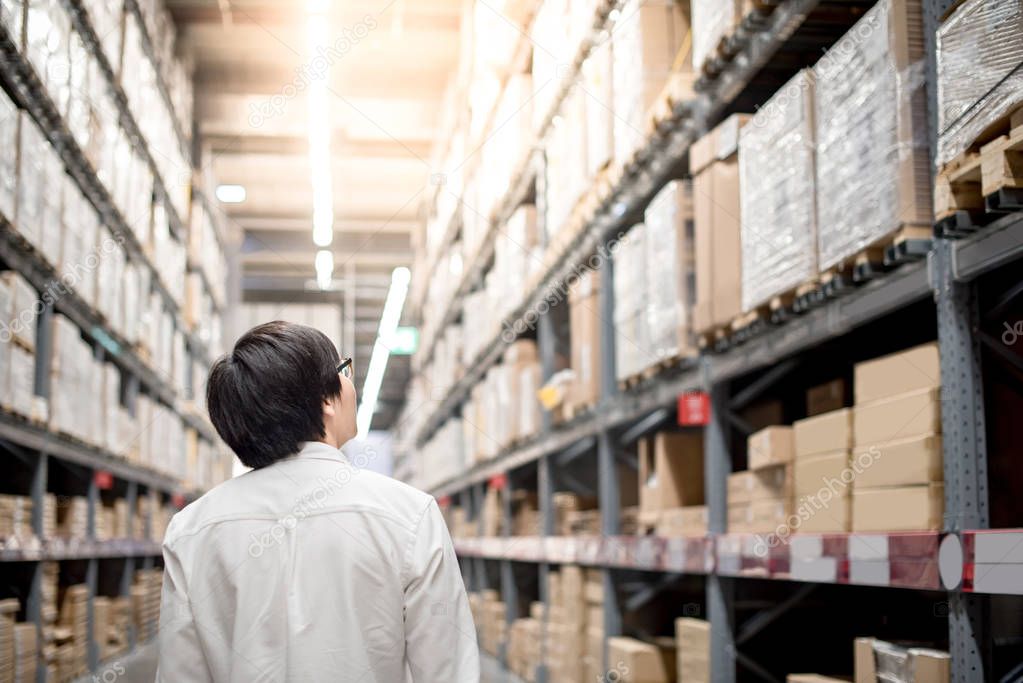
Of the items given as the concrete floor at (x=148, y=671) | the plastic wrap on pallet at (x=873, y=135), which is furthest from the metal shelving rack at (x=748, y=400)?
the concrete floor at (x=148, y=671)

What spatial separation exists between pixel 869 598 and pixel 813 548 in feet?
6.79

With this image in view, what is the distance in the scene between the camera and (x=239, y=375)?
2344 millimetres

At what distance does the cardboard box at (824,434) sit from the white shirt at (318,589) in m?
2.06

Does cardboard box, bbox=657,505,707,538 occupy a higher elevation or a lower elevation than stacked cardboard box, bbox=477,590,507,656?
higher

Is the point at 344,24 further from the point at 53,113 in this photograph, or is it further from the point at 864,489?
the point at 864,489

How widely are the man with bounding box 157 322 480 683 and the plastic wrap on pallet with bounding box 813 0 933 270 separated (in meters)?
1.90

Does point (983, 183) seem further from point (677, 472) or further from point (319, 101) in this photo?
point (319, 101)

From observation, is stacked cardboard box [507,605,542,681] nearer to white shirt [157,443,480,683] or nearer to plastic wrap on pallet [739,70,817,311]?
plastic wrap on pallet [739,70,817,311]

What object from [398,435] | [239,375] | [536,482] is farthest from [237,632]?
[398,435]

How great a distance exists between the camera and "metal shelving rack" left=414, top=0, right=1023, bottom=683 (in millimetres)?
3080

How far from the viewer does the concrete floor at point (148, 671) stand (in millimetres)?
9461

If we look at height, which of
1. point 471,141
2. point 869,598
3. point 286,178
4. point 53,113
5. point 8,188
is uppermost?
point 286,178

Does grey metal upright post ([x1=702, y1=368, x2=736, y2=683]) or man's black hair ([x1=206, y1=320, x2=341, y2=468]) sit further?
grey metal upright post ([x1=702, y1=368, x2=736, y2=683])

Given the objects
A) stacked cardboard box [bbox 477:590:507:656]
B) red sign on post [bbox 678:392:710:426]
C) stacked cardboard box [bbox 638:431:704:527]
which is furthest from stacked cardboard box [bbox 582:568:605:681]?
stacked cardboard box [bbox 477:590:507:656]
